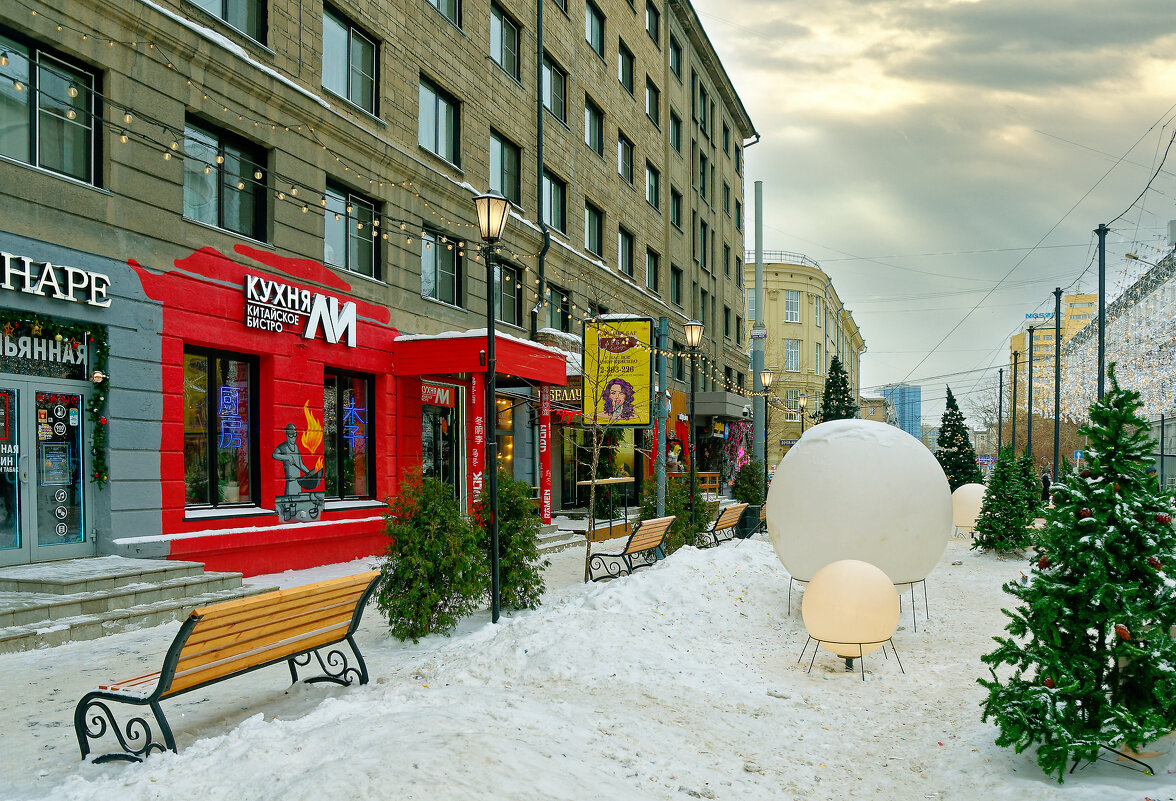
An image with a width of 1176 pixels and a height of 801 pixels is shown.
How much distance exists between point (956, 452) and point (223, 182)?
3382 centimetres

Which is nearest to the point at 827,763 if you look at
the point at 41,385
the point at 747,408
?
the point at 41,385

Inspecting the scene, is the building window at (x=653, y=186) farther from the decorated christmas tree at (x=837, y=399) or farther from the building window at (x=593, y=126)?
the decorated christmas tree at (x=837, y=399)

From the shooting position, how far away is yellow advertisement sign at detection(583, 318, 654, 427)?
58.9 ft

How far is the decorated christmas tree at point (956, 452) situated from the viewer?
3600 cm

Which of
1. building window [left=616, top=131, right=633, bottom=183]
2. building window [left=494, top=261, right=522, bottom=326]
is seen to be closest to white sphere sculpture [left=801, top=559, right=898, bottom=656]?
building window [left=494, top=261, right=522, bottom=326]

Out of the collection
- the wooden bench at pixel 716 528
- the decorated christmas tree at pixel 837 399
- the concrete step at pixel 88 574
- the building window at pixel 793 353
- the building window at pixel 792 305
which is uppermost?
the building window at pixel 792 305

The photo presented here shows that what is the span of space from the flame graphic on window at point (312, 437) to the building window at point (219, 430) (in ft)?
1.44

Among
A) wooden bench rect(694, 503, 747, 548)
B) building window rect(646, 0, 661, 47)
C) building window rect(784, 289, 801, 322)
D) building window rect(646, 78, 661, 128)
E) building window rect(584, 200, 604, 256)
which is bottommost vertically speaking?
wooden bench rect(694, 503, 747, 548)

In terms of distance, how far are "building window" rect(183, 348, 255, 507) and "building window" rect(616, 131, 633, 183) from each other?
794 inches

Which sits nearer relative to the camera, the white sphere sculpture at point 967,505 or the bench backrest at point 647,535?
the bench backrest at point 647,535

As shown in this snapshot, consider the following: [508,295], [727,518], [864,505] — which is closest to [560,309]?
[508,295]

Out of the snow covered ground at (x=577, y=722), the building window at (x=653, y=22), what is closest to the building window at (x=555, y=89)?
the building window at (x=653, y=22)

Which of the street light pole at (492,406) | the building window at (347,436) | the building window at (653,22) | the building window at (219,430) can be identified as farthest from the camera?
the building window at (653,22)

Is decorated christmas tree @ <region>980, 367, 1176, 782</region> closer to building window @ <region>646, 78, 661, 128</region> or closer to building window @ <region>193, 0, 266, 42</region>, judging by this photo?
building window @ <region>193, 0, 266, 42</region>
